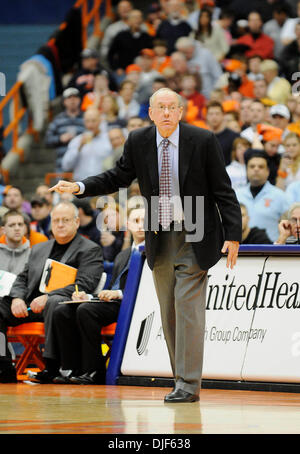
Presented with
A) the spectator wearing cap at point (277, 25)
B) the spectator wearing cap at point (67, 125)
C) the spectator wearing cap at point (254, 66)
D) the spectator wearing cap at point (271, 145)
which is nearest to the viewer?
the spectator wearing cap at point (271, 145)

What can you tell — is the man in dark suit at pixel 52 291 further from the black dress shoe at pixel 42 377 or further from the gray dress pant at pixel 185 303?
the gray dress pant at pixel 185 303

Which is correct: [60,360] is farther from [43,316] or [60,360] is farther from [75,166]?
[75,166]

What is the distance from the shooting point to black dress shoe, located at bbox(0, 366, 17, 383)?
28.7 feet

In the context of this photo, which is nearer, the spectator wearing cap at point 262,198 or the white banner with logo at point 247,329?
the white banner with logo at point 247,329

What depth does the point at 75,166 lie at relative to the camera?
14500mm

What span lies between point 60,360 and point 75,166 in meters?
6.14

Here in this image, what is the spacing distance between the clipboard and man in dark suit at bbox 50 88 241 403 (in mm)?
2643

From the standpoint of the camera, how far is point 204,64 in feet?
54.2

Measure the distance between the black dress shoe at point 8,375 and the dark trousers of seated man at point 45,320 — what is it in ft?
0.23

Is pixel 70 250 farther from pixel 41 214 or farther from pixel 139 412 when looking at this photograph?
pixel 139 412

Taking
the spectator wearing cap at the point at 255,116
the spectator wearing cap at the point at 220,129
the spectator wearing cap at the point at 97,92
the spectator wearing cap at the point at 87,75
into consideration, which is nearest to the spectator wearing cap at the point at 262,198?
the spectator wearing cap at the point at 220,129

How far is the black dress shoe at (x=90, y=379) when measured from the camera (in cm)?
842

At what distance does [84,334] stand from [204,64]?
8.88 meters
